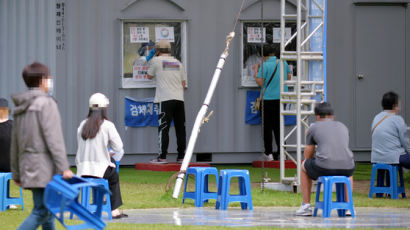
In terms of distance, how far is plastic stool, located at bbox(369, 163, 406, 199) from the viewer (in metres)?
11.0

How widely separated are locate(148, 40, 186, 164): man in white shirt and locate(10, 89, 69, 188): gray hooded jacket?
26.2 feet

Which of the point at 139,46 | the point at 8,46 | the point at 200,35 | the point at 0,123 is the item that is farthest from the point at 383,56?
the point at 0,123

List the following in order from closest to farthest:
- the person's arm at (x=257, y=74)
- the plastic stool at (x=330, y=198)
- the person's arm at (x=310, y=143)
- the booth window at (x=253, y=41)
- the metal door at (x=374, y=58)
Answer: the plastic stool at (x=330, y=198) → the person's arm at (x=310, y=143) → the person's arm at (x=257, y=74) → the booth window at (x=253, y=41) → the metal door at (x=374, y=58)

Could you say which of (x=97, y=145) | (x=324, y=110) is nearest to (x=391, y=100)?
(x=324, y=110)

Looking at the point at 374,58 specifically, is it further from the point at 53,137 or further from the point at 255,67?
the point at 53,137

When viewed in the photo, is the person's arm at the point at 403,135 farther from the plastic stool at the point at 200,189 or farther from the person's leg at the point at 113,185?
the person's leg at the point at 113,185

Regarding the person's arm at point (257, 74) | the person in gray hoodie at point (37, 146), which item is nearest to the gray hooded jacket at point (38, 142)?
the person in gray hoodie at point (37, 146)

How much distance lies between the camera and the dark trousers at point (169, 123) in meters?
14.3

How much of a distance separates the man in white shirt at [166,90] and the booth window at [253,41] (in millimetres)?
1407

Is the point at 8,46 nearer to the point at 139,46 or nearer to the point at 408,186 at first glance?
the point at 139,46

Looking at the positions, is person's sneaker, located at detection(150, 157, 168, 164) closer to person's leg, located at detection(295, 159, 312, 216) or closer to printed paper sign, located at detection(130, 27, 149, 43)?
printed paper sign, located at detection(130, 27, 149, 43)

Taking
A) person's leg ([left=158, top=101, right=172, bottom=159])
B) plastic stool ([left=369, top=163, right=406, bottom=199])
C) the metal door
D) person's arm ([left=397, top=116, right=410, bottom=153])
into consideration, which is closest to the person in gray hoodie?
plastic stool ([left=369, top=163, right=406, bottom=199])

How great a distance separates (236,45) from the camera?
15297 millimetres

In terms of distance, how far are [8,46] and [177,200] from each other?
5.51 metres
